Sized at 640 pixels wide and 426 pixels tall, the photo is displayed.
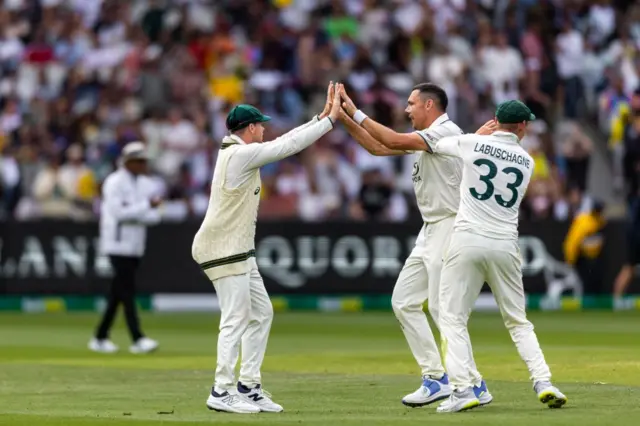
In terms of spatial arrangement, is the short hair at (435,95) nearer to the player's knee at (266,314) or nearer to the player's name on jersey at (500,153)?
the player's name on jersey at (500,153)

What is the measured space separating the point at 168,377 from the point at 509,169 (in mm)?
4744

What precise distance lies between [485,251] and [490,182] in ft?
1.65

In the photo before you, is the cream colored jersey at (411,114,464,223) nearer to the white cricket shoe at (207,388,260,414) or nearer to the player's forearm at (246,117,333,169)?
the player's forearm at (246,117,333,169)

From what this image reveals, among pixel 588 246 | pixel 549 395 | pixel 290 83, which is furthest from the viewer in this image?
pixel 290 83

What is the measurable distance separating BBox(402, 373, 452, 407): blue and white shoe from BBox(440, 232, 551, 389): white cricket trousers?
49cm

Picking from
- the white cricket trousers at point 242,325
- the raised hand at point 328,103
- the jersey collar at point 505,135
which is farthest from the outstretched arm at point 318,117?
the jersey collar at point 505,135

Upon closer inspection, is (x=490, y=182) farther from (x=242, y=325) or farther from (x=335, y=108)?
(x=242, y=325)

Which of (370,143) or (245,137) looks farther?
(370,143)

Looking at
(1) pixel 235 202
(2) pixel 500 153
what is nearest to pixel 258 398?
(1) pixel 235 202

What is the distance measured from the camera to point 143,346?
17828mm

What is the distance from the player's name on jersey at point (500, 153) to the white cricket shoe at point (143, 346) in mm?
7513

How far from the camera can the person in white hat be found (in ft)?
60.0

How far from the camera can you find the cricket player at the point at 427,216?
1184 cm

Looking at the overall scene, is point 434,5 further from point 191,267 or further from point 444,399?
point 444,399
